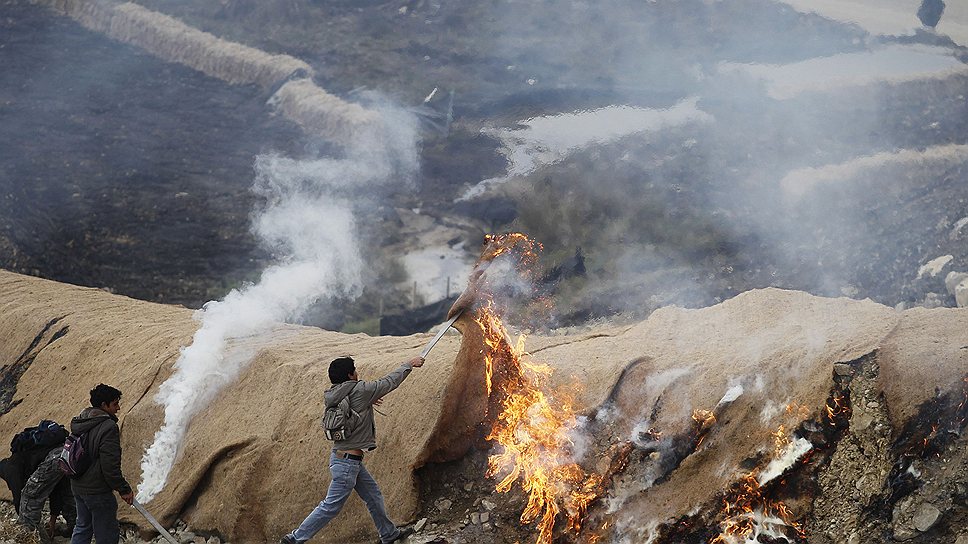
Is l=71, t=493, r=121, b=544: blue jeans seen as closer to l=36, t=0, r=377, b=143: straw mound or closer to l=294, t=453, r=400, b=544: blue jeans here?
l=294, t=453, r=400, b=544: blue jeans

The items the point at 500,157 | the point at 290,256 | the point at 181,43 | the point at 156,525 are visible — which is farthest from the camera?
the point at 181,43

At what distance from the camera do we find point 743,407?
19.2 feet

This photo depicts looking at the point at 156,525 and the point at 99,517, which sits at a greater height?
the point at 99,517

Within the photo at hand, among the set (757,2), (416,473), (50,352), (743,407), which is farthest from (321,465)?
(757,2)

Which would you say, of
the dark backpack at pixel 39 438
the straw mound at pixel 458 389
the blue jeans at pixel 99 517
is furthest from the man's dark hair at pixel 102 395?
the dark backpack at pixel 39 438

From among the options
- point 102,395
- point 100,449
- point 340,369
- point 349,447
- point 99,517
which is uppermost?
point 340,369

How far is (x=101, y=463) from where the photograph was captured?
6434mm

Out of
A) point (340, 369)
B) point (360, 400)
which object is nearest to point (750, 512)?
point (360, 400)

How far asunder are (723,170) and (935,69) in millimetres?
3301

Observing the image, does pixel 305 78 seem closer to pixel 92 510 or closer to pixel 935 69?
pixel 935 69

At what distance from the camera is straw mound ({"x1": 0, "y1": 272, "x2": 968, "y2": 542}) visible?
228 inches

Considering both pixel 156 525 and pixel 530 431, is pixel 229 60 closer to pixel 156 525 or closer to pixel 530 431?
pixel 156 525

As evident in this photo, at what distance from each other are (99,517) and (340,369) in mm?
2087

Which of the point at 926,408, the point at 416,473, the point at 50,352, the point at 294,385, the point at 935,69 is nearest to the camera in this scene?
the point at 926,408
